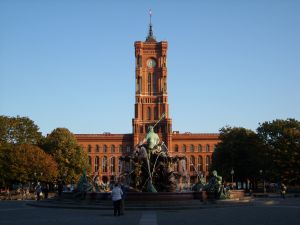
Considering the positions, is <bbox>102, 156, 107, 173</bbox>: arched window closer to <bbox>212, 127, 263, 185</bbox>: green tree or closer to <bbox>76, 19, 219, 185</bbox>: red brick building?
<bbox>76, 19, 219, 185</bbox>: red brick building

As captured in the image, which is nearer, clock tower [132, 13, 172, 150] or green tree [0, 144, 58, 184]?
green tree [0, 144, 58, 184]

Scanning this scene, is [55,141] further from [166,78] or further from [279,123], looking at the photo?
[166,78]

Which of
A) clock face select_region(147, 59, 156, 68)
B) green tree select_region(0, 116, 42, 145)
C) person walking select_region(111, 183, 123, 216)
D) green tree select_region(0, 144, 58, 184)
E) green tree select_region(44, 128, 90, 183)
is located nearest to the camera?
person walking select_region(111, 183, 123, 216)

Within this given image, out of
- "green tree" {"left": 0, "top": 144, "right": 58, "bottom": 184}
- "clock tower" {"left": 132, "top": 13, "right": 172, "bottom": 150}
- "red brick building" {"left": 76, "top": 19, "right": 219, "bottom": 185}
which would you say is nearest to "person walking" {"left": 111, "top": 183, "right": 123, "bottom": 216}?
"green tree" {"left": 0, "top": 144, "right": 58, "bottom": 184}

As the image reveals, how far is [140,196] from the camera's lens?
28.4 meters

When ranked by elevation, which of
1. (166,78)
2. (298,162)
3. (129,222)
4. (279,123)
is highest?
(166,78)

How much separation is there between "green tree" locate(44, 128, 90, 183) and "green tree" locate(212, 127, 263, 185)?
23223mm

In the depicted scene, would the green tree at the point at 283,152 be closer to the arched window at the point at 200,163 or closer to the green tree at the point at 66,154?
the green tree at the point at 66,154

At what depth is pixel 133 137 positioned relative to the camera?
5330 inches

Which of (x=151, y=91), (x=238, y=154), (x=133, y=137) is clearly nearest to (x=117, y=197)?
(x=238, y=154)

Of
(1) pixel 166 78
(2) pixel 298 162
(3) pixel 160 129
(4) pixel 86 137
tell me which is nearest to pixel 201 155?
(3) pixel 160 129

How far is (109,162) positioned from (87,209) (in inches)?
4410

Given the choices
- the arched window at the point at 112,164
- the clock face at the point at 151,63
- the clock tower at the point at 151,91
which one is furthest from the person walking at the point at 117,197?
the clock face at the point at 151,63

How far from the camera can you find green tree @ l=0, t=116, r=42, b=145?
72.9m
